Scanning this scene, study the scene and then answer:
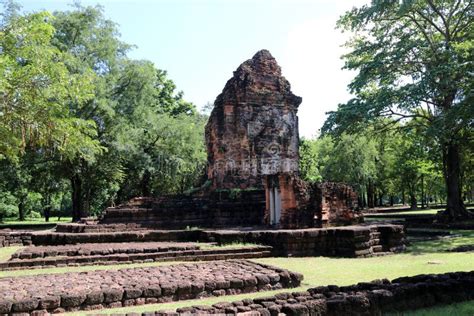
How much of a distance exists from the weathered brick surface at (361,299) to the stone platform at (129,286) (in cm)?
181

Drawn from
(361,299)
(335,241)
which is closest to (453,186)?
(335,241)

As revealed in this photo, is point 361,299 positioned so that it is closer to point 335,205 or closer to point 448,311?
point 448,311

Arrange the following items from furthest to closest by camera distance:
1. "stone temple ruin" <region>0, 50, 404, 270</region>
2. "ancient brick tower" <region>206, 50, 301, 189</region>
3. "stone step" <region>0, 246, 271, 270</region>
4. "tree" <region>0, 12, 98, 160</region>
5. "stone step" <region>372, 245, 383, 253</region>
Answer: "ancient brick tower" <region>206, 50, 301, 189</region> → "stone step" <region>372, 245, 383, 253</region> → "stone temple ruin" <region>0, 50, 404, 270</region> → "stone step" <region>0, 246, 271, 270</region> → "tree" <region>0, 12, 98, 160</region>

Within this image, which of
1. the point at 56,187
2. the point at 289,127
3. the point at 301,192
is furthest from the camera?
the point at 56,187

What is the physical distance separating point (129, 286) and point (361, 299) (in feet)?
12.1

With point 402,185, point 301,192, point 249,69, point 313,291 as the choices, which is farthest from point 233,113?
point 402,185

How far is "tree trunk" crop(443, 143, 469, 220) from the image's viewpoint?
2118 centimetres

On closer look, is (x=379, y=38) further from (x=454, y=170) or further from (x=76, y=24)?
(x=76, y=24)

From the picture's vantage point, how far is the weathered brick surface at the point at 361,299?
5.16 metres

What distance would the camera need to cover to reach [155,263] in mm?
11109

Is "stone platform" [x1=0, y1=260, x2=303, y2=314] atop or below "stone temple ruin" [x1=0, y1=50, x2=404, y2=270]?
below

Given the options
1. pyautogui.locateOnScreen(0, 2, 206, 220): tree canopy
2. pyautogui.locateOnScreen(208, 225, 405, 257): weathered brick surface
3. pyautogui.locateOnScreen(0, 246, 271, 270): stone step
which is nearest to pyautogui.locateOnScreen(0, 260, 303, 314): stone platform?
pyautogui.locateOnScreen(0, 246, 271, 270): stone step

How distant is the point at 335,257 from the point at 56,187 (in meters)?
23.7

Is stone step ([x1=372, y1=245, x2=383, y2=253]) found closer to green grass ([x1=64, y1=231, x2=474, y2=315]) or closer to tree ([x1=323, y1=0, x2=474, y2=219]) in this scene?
green grass ([x1=64, y1=231, x2=474, y2=315])
